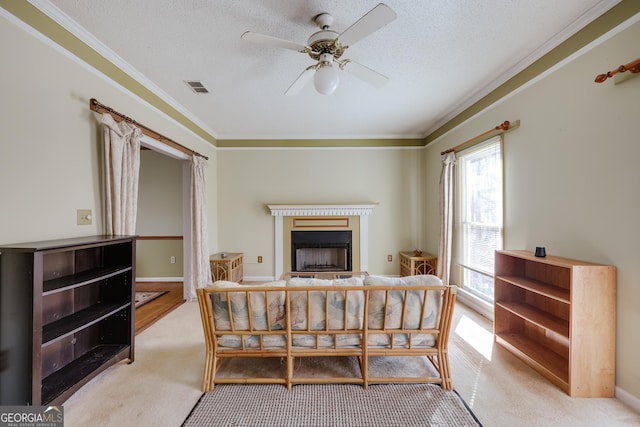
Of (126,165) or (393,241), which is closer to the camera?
(126,165)

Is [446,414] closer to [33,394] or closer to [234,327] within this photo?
[234,327]

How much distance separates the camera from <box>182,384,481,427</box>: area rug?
5.07 feet

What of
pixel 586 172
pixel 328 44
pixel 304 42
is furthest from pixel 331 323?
pixel 304 42

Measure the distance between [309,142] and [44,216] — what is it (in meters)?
3.65

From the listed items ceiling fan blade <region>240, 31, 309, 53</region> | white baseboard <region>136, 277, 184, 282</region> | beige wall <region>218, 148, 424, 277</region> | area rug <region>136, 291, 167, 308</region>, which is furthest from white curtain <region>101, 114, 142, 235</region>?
white baseboard <region>136, 277, 184, 282</region>

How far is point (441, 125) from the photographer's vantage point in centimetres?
411

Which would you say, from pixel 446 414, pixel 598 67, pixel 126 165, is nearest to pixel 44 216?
pixel 126 165

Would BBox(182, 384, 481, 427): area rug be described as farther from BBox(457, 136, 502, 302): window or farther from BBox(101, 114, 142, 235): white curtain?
BBox(457, 136, 502, 302): window

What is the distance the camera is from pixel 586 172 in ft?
6.21

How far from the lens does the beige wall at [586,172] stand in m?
1.64

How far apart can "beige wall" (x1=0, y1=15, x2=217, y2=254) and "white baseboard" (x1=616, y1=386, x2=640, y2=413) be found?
13.1ft

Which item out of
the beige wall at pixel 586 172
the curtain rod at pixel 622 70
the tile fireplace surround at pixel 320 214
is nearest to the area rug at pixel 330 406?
the beige wall at pixel 586 172

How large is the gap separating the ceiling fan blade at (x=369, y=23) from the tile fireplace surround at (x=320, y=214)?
302cm

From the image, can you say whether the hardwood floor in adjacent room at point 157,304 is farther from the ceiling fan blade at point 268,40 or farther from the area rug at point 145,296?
the ceiling fan blade at point 268,40
